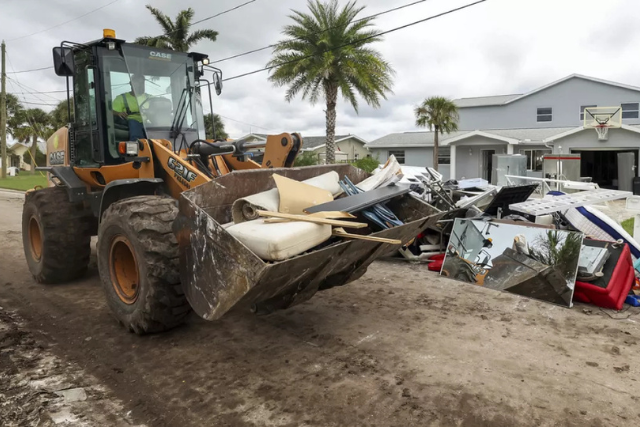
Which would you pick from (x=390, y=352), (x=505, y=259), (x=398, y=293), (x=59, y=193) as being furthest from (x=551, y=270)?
(x=59, y=193)

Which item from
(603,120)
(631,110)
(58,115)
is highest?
(58,115)

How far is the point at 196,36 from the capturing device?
2514 centimetres

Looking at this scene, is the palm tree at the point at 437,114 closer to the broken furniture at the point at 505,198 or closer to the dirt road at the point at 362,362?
the broken furniture at the point at 505,198

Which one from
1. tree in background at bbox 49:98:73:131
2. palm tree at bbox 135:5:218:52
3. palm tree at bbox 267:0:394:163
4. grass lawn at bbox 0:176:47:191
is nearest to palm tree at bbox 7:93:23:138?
tree in background at bbox 49:98:73:131

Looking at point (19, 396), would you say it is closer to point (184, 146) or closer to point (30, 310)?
point (30, 310)

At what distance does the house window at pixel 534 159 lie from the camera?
25.3 metres

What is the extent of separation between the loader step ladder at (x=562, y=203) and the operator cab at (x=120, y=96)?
4679mm

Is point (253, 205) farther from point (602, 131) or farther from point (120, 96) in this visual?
point (602, 131)

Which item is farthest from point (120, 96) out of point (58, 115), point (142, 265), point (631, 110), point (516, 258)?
point (58, 115)

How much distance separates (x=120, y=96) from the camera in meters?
5.60

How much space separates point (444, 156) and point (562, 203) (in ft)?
74.4

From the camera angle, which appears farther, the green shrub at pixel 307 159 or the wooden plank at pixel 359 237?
the green shrub at pixel 307 159

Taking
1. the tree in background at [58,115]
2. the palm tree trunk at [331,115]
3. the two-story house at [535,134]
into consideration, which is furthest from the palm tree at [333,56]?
the tree in background at [58,115]

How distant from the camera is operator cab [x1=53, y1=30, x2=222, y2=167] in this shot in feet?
18.1
